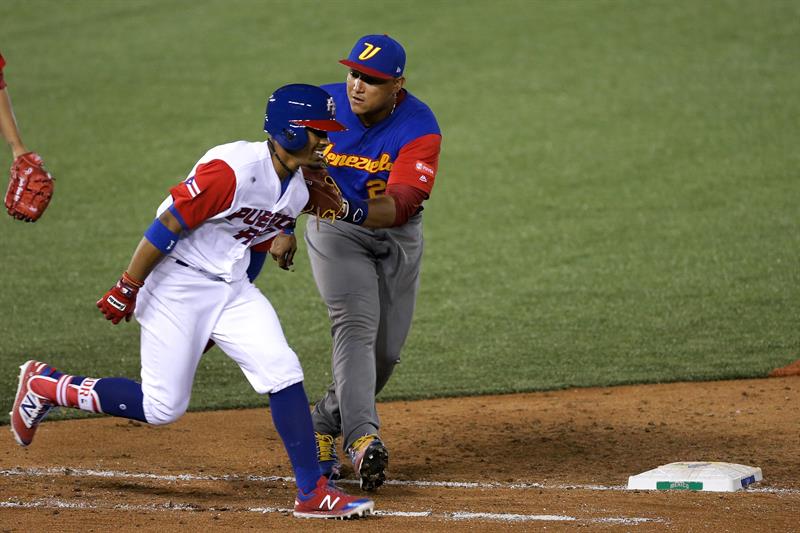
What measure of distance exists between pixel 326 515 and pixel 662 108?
35.8 ft

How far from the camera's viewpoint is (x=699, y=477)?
523 cm

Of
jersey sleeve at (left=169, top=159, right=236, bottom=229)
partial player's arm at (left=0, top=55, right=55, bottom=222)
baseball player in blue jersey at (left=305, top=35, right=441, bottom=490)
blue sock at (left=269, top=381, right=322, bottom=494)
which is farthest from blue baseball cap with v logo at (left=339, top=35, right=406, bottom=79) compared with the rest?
blue sock at (left=269, top=381, right=322, bottom=494)

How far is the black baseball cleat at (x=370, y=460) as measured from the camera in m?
5.06

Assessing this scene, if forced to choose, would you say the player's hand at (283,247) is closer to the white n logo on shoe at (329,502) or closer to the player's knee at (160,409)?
the player's knee at (160,409)

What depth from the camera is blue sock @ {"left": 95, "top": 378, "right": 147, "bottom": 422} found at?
4.86 metres

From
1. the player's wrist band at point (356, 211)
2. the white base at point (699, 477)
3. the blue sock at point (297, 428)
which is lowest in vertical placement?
the blue sock at point (297, 428)

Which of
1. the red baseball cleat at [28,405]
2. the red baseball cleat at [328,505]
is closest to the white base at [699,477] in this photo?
the red baseball cleat at [328,505]

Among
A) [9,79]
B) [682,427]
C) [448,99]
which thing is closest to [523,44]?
[448,99]

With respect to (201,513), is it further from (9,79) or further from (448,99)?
(9,79)

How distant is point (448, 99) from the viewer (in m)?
15.6

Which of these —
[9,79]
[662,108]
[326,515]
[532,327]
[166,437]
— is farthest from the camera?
[9,79]

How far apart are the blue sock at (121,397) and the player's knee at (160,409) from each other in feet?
0.09

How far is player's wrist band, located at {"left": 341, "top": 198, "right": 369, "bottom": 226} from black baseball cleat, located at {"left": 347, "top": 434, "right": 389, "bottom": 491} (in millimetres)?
Result: 933

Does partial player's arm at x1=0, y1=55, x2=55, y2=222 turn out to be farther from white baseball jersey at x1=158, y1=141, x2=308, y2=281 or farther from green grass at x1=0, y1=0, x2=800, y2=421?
green grass at x1=0, y1=0, x2=800, y2=421
